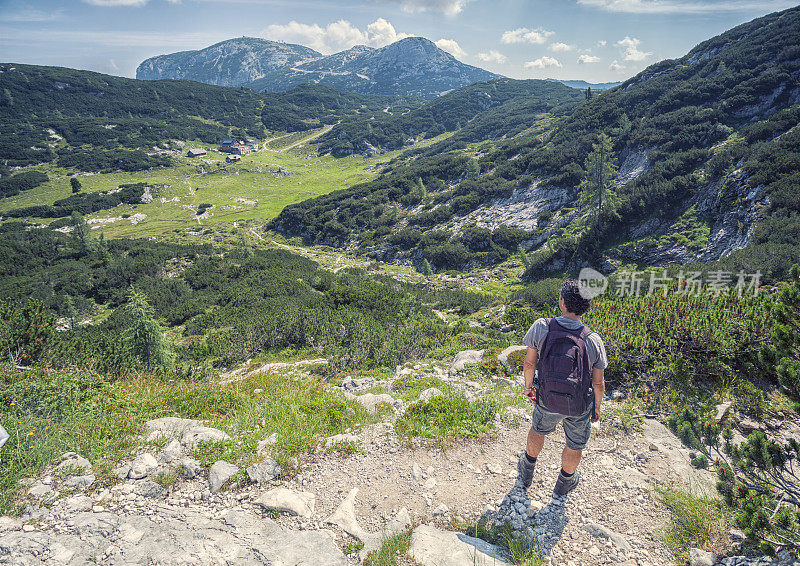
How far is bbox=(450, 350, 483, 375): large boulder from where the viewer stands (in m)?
9.24

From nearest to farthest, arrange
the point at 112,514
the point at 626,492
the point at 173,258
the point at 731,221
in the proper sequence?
the point at 112,514 < the point at 626,492 < the point at 731,221 < the point at 173,258

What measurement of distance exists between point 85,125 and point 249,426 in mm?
141492

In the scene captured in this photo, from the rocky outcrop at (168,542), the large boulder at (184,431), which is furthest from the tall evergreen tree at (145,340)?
the rocky outcrop at (168,542)

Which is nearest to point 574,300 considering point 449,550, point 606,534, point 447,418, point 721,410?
point 606,534

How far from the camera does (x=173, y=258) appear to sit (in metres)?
34.0

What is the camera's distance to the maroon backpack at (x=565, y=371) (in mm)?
3584

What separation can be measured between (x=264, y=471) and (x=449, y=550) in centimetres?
251

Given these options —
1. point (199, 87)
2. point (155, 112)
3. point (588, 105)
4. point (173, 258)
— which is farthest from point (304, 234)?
point (199, 87)

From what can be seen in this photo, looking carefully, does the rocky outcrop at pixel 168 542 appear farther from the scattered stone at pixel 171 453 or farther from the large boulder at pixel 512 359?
the large boulder at pixel 512 359

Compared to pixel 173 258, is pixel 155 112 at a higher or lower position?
higher

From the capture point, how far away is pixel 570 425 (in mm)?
3941

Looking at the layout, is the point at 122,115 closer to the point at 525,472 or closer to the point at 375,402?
the point at 375,402

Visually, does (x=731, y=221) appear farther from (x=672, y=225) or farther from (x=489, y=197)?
(x=489, y=197)

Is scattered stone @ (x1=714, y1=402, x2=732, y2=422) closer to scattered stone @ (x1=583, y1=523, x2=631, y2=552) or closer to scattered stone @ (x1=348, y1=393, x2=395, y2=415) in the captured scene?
scattered stone @ (x1=583, y1=523, x2=631, y2=552)
